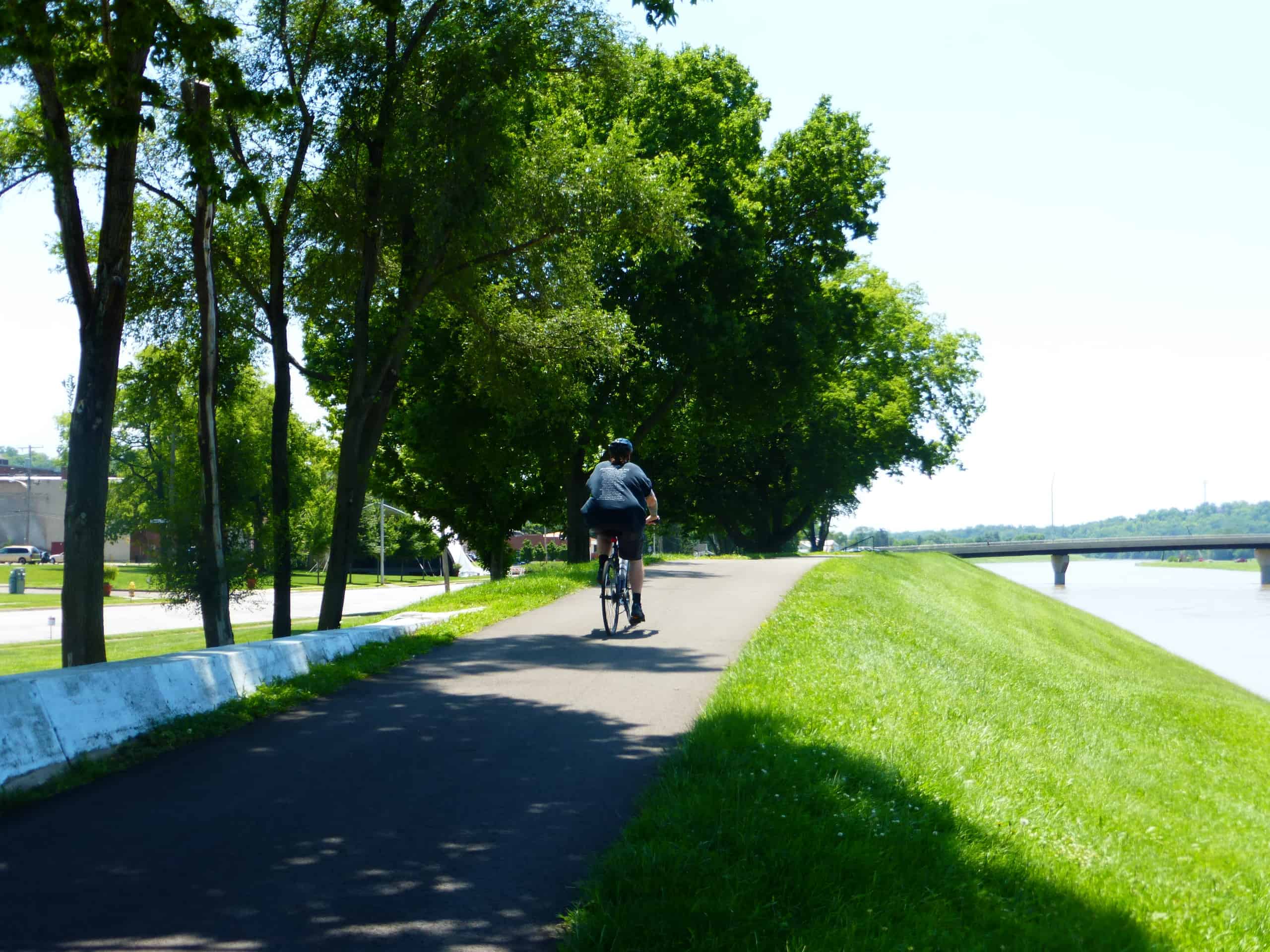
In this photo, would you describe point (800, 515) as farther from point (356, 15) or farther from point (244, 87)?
point (244, 87)

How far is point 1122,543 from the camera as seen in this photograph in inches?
4031

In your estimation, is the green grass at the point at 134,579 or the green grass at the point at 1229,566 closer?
the green grass at the point at 134,579

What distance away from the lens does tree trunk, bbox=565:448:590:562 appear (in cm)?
3095

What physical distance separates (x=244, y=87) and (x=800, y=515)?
49149 millimetres

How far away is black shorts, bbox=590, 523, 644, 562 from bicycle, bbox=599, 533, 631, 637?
0.09 ft

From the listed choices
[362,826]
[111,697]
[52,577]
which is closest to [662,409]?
[111,697]

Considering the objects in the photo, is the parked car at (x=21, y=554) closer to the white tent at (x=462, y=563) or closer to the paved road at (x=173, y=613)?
the white tent at (x=462, y=563)

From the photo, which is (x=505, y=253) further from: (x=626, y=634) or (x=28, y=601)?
(x=28, y=601)

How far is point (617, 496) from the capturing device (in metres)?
12.2

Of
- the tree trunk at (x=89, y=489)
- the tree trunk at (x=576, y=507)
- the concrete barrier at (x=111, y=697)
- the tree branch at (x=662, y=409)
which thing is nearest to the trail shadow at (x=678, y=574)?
the tree trunk at (x=576, y=507)

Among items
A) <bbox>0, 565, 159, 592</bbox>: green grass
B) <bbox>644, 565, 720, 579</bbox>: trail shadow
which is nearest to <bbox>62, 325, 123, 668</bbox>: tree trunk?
<bbox>644, 565, 720, 579</bbox>: trail shadow

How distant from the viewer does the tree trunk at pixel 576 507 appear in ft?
102

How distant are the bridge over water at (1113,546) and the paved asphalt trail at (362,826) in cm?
8693

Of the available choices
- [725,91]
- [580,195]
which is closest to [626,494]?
[580,195]
